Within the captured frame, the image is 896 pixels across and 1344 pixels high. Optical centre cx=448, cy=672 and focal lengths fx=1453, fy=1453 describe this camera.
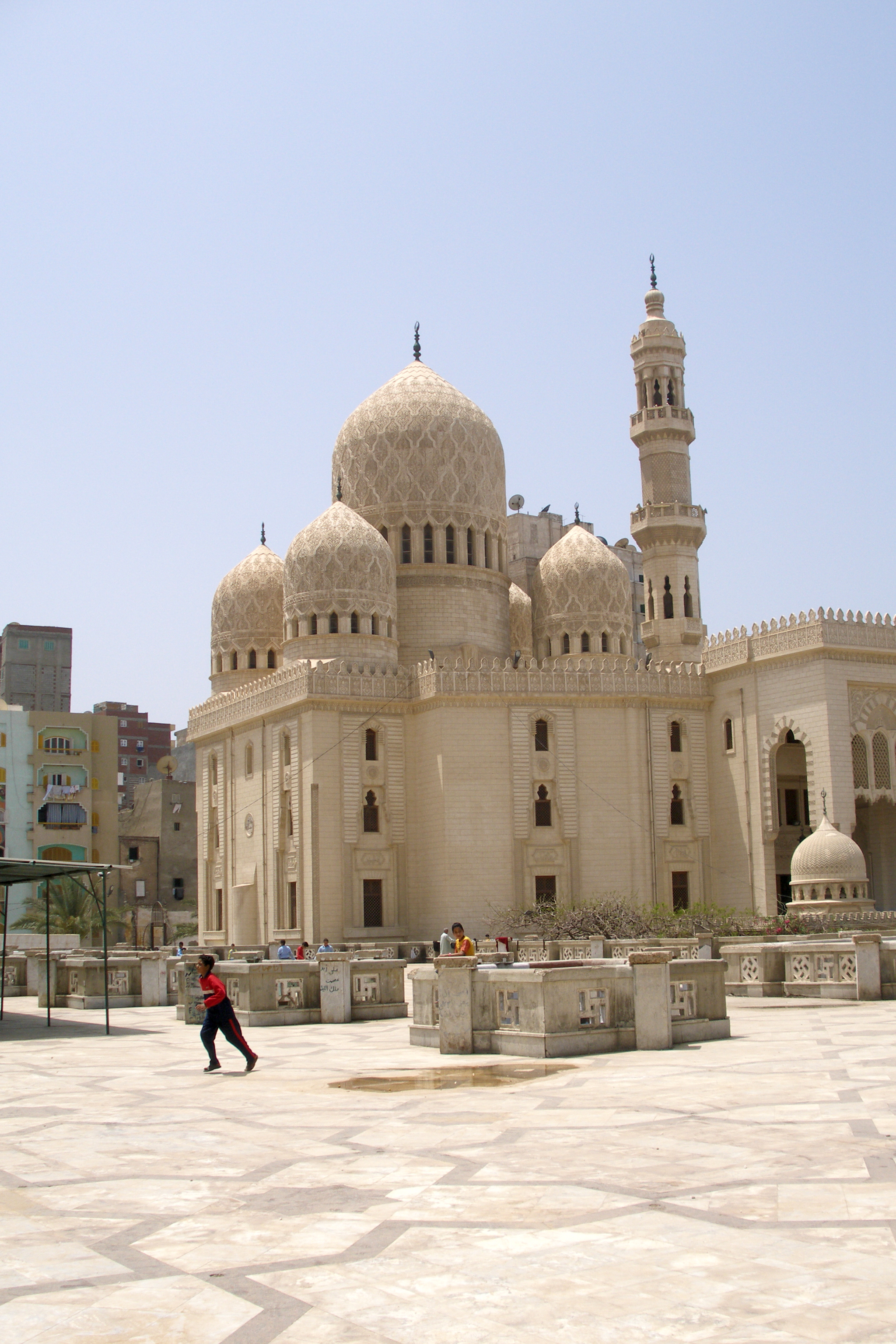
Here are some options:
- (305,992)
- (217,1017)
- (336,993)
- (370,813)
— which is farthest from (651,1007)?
(370,813)

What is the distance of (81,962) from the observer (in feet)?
75.9

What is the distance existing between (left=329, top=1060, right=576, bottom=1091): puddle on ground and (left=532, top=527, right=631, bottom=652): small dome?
31.4 meters

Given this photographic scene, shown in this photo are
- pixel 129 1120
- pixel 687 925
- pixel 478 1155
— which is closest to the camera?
pixel 478 1155

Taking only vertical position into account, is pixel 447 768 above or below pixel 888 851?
above

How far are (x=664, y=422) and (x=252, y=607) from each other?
13693 millimetres

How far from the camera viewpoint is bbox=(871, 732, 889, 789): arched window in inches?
1437

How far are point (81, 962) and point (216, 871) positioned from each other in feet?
67.2

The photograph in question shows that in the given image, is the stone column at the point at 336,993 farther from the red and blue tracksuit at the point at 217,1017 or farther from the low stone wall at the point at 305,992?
the red and blue tracksuit at the point at 217,1017

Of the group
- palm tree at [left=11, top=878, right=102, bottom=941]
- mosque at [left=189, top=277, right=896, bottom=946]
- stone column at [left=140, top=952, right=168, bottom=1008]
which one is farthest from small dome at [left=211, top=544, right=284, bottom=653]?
stone column at [left=140, top=952, right=168, bottom=1008]

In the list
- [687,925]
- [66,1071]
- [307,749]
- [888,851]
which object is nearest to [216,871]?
[307,749]

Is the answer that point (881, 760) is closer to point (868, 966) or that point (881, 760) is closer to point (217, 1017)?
point (868, 966)

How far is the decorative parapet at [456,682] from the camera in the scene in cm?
Result: 3766

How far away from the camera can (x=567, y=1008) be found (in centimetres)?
1386

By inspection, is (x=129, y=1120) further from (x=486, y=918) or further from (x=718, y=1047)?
(x=486, y=918)
